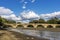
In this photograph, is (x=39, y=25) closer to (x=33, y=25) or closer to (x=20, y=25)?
(x=33, y=25)

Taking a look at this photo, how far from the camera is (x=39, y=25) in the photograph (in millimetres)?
154000

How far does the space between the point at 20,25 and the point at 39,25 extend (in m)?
19.1

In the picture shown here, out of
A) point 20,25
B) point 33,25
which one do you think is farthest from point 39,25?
point 20,25

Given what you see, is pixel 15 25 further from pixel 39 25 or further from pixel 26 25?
pixel 39 25

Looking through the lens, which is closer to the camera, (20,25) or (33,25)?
(33,25)

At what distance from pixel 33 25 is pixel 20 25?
19.4m

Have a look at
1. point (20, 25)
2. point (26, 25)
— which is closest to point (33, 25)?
point (26, 25)

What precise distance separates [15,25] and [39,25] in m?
20.5

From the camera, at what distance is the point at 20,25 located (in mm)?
163375

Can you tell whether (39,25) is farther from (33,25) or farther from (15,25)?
(15,25)

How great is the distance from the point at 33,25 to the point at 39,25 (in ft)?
26.8

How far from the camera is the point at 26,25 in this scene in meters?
150

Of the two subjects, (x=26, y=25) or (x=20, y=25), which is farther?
(x=20, y=25)

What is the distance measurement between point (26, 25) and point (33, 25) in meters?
6.24
